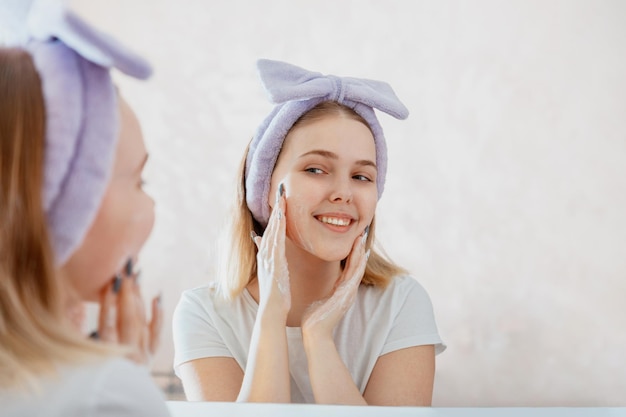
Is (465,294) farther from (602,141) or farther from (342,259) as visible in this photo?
(342,259)

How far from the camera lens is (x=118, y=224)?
79 centimetres

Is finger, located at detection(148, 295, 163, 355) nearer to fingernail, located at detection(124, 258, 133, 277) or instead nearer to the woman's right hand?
fingernail, located at detection(124, 258, 133, 277)

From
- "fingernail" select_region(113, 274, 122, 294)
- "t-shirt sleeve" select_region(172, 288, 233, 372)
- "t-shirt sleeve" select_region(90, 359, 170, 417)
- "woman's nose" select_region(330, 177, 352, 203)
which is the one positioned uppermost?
"woman's nose" select_region(330, 177, 352, 203)

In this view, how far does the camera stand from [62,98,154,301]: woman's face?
78 cm

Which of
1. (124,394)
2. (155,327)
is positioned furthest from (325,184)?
(124,394)

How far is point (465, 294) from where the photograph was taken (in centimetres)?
227

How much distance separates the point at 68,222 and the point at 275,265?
0.73 meters

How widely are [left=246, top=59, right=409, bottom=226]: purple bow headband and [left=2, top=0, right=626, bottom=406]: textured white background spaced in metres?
0.65

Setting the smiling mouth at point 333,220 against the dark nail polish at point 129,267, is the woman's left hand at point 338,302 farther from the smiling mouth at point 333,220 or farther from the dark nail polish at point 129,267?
the dark nail polish at point 129,267

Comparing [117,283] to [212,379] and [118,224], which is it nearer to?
[118,224]

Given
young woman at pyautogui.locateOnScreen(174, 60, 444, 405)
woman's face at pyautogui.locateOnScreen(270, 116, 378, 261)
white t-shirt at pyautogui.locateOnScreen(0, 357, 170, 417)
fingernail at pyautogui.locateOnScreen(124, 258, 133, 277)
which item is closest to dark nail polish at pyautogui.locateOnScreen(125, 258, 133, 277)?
fingernail at pyautogui.locateOnScreen(124, 258, 133, 277)

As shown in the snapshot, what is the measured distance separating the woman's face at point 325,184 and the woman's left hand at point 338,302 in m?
0.02

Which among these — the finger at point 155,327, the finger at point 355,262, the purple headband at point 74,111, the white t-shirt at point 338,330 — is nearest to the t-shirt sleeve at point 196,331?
the white t-shirt at point 338,330

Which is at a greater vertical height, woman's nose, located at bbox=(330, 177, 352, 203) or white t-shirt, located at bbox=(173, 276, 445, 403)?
woman's nose, located at bbox=(330, 177, 352, 203)
